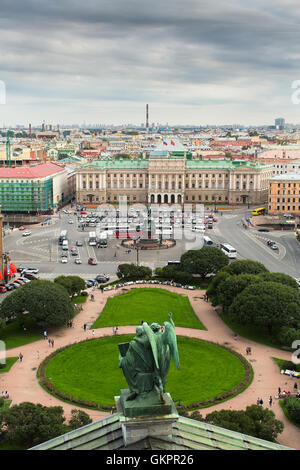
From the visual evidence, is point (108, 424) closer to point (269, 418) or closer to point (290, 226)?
point (269, 418)

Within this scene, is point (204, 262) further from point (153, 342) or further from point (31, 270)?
point (153, 342)

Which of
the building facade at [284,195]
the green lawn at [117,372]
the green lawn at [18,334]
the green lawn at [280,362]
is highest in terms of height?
the building facade at [284,195]

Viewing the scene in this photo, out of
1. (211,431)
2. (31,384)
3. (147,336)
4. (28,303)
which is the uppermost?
(147,336)

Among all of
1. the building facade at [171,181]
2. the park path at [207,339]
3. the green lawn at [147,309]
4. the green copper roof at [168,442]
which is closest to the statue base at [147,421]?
the green copper roof at [168,442]

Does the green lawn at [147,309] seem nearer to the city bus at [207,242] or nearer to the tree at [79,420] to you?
the tree at [79,420]

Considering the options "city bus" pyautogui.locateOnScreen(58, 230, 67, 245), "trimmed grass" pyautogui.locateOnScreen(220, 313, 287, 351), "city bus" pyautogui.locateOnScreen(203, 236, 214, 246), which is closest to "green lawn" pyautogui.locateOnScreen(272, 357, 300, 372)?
"trimmed grass" pyautogui.locateOnScreen(220, 313, 287, 351)
